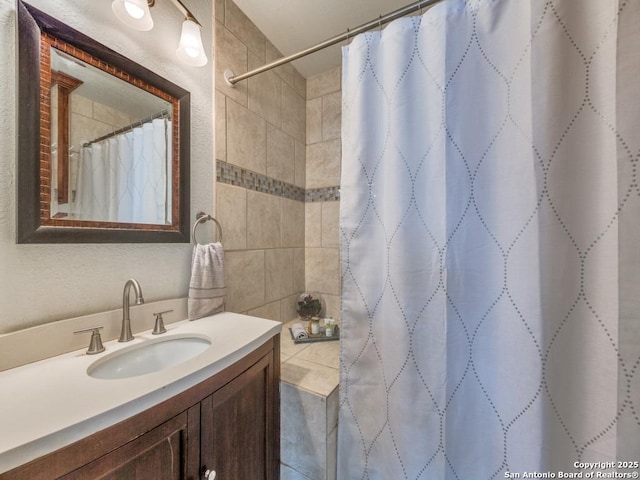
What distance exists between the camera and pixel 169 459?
21.8 inches

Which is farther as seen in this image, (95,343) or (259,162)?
(259,162)

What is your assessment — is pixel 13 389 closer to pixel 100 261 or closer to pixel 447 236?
pixel 100 261

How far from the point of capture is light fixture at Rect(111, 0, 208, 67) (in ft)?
2.48

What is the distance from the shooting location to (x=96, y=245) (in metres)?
0.78

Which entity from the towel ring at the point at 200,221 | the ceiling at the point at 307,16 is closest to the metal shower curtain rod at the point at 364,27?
the ceiling at the point at 307,16

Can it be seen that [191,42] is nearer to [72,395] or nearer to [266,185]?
[266,185]

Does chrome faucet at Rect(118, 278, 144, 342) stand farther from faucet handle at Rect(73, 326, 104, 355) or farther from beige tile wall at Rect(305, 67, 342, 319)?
beige tile wall at Rect(305, 67, 342, 319)

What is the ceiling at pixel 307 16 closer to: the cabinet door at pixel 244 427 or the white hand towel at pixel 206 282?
the white hand towel at pixel 206 282

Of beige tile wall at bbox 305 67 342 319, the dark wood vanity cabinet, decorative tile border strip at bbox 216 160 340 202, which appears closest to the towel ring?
decorative tile border strip at bbox 216 160 340 202

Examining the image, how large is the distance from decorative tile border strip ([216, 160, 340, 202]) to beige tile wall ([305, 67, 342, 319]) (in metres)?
0.04

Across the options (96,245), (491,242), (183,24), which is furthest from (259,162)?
(491,242)

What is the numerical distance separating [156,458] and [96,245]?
24.8 inches

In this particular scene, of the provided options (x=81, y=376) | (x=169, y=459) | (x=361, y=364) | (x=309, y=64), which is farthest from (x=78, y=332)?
(x=309, y=64)

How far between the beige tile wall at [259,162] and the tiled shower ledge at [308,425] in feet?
1.67
